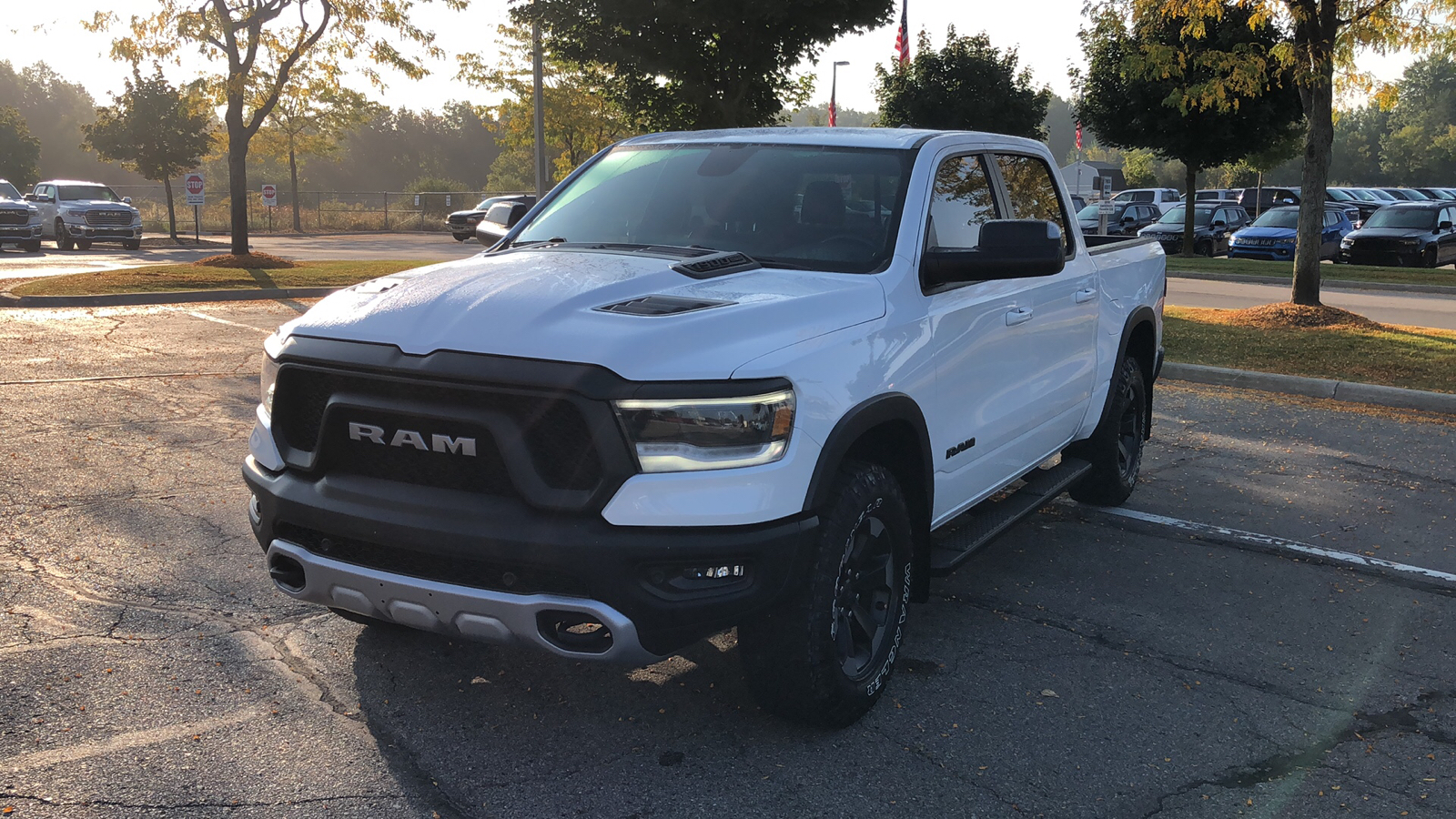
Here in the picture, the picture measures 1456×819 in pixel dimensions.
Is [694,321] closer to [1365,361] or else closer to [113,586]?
[113,586]

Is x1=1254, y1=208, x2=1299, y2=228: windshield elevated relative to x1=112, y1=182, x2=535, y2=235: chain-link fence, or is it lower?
lower

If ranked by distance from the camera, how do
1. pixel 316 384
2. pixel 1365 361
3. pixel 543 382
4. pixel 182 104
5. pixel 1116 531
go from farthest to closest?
pixel 182 104 → pixel 1365 361 → pixel 1116 531 → pixel 316 384 → pixel 543 382

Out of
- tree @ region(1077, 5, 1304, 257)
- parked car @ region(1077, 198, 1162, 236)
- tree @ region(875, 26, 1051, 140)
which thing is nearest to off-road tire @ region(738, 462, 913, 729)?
tree @ region(1077, 5, 1304, 257)

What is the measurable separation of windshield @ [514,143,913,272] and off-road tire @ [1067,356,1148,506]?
236 centimetres

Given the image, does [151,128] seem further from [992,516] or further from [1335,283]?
[992,516]

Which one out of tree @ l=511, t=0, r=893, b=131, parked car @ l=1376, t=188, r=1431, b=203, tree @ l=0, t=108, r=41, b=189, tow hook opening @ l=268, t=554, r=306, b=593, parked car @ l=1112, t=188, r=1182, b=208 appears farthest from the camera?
tree @ l=0, t=108, r=41, b=189

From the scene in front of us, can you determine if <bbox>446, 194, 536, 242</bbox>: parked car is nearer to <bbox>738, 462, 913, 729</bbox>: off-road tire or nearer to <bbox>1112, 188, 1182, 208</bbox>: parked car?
<bbox>738, 462, 913, 729</bbox>: off-road tire

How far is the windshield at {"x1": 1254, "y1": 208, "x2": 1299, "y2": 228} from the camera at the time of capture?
2997 cm

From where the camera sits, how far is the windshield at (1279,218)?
30.0 metres

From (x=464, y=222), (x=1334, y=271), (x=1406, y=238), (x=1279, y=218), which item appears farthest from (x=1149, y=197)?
(x=464, y=222)

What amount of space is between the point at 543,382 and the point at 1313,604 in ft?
12.1

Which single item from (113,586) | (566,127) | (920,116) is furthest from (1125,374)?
(566,127)

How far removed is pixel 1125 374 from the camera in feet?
20.6

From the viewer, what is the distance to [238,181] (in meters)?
23.2
